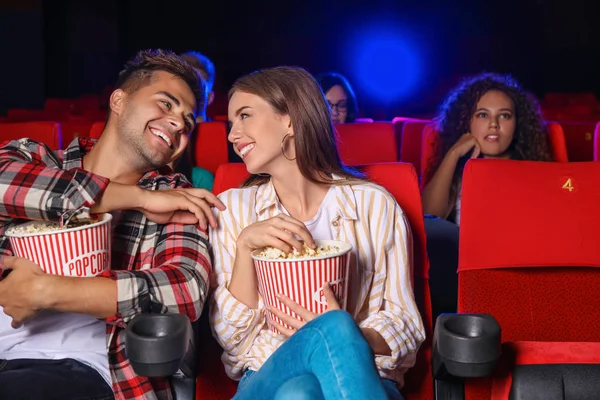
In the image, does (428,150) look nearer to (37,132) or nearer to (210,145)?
(210,145)

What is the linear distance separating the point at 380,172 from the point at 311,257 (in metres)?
0.65

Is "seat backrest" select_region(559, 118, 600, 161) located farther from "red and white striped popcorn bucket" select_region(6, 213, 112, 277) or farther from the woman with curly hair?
"red and white striped popcorn bucket" select_region(6, 213, 112, 277)

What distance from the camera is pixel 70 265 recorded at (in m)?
1.24

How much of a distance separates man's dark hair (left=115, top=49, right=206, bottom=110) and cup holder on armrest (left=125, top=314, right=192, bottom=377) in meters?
0.75

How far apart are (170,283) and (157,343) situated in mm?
268

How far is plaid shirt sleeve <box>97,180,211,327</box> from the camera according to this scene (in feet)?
4.46

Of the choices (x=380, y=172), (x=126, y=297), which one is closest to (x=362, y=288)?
(x=380, y=172)

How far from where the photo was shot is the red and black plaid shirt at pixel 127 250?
1.39 metres

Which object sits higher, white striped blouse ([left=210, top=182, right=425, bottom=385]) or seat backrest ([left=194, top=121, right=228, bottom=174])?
seat backrest ([left=194, top=121, right=228, bottom=174])

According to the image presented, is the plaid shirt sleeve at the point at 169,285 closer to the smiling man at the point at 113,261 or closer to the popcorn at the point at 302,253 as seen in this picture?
the smiling man at the point at 113,261

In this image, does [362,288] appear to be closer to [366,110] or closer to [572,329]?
[572,329]

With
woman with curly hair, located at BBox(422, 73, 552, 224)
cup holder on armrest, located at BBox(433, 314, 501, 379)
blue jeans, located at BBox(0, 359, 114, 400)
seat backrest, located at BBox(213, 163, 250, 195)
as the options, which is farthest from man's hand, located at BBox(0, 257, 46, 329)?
woman with curly hair, located at BBox(422, 73, 552, 224)

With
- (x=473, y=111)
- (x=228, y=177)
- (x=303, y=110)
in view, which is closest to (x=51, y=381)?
(x=228, y=177)

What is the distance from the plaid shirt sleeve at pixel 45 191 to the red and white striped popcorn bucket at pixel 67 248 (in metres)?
0.14
